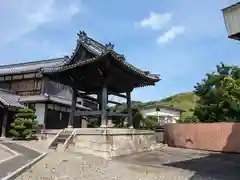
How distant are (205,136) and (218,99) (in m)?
5.78

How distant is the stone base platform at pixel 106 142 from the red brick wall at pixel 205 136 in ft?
15.1

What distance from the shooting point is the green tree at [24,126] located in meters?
22.3

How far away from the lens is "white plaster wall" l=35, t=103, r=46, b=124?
86.1ft

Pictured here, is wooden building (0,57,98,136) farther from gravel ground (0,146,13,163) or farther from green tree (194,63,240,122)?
green tree (194,63,240,122)

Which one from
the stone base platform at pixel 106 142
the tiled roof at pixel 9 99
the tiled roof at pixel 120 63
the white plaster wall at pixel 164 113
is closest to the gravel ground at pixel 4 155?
the stone base platform at pixel 106 142

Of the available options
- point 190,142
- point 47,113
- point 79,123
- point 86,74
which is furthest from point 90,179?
point 79,123

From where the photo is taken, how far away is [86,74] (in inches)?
733

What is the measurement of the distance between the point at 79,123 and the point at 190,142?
13.4 m

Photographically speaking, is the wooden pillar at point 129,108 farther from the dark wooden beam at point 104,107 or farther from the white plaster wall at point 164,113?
the white plaster wall at point 164,113

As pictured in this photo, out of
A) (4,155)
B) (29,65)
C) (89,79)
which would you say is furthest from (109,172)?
(29,65)

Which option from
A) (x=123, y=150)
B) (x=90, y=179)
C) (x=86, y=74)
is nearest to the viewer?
(x=90, y=179)

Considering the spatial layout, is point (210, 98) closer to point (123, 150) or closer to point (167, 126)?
point (167, 126)

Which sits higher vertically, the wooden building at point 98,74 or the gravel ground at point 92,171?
the wooden building at point 98,74

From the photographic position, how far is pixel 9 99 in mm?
26344
